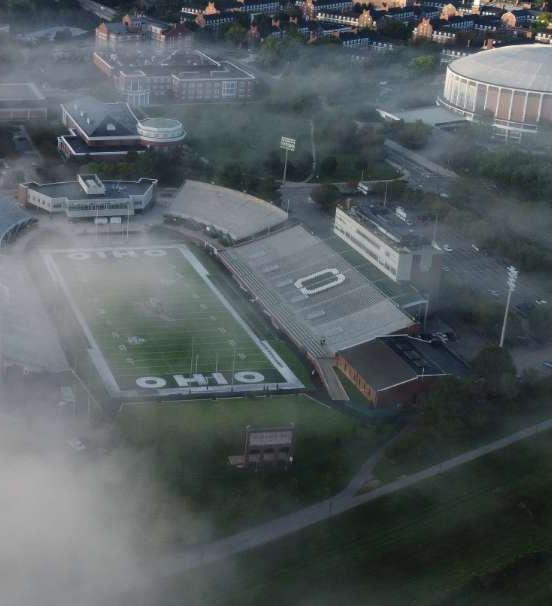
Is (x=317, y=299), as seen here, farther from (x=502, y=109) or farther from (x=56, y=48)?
(x=56, y=48)

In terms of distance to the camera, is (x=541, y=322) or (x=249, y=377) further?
(x=541, y=322)

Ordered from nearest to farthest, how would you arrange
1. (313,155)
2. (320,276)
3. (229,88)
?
(320,276), (313,155), (229,88)

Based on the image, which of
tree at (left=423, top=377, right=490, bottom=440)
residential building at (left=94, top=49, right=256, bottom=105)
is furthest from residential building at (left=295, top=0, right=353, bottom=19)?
tree at (left=423, top=377, right=490, bottom=440)

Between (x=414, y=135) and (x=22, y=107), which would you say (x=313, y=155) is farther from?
(x=22, y=107)

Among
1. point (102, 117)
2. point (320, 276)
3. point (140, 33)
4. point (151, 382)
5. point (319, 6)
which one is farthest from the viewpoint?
point (319, 6)

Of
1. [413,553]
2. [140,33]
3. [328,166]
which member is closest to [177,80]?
[140,33]

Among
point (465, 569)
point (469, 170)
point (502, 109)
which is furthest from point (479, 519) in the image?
point (502, 109)
